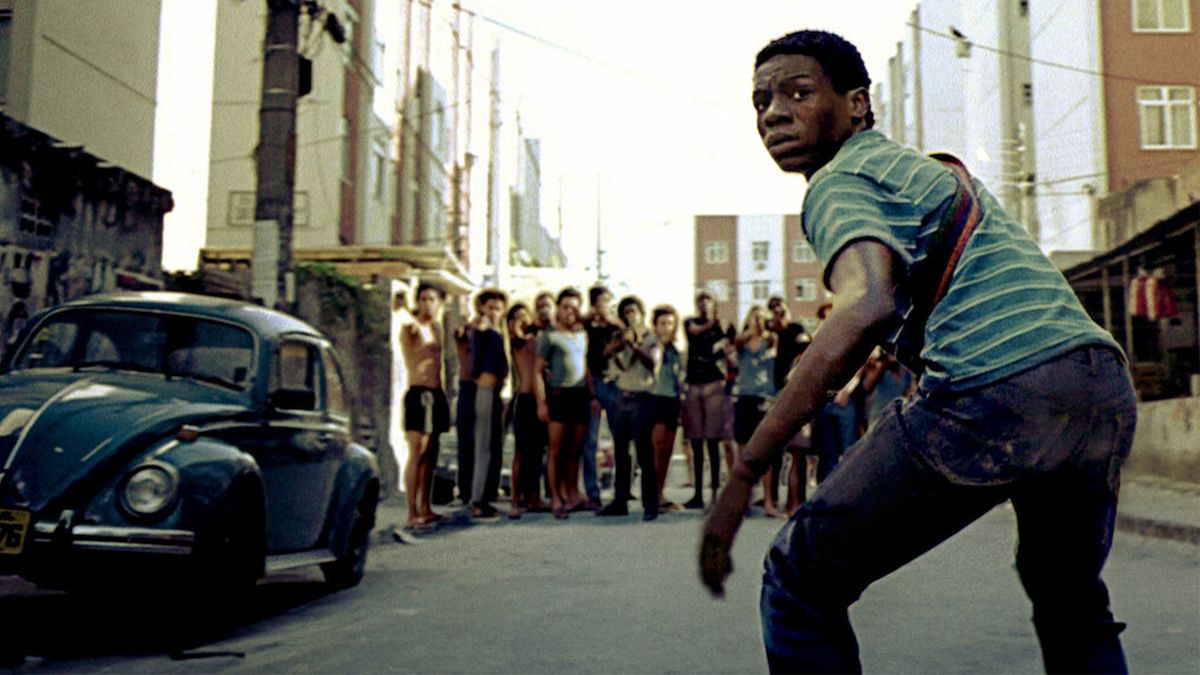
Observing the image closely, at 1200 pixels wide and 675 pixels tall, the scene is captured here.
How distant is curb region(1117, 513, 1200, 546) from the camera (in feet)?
33.0

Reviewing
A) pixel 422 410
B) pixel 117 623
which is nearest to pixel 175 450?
pixel 117 623

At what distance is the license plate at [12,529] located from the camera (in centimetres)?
514

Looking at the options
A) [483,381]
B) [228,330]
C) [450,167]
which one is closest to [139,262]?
[483,381]

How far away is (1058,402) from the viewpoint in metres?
2.29

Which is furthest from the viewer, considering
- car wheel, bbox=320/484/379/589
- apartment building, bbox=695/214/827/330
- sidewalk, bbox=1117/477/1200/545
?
apartment building, bbox=695/214/827/330

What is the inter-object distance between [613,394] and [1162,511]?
17.5ft

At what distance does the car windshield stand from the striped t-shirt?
493 centimetres

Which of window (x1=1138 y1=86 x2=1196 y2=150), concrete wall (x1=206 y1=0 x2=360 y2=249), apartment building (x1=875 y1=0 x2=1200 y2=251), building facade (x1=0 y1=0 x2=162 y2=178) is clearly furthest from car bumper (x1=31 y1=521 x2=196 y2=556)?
window (x1=1138 y1=86 x2=1196 y2=150)

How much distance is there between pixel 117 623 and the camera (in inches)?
240

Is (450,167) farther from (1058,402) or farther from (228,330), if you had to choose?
(1058,402)

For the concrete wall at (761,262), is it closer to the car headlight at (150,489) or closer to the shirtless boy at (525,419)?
the shirtless boy at (525,419)

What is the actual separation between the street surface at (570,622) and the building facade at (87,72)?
8.87m

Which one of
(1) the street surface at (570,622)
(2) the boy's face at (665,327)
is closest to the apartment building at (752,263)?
(2) the boy's face at (665,327)

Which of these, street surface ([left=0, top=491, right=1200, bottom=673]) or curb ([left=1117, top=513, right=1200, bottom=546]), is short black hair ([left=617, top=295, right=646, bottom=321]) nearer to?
street surface ([left=0, top=491, right=1200, bottom=673])
